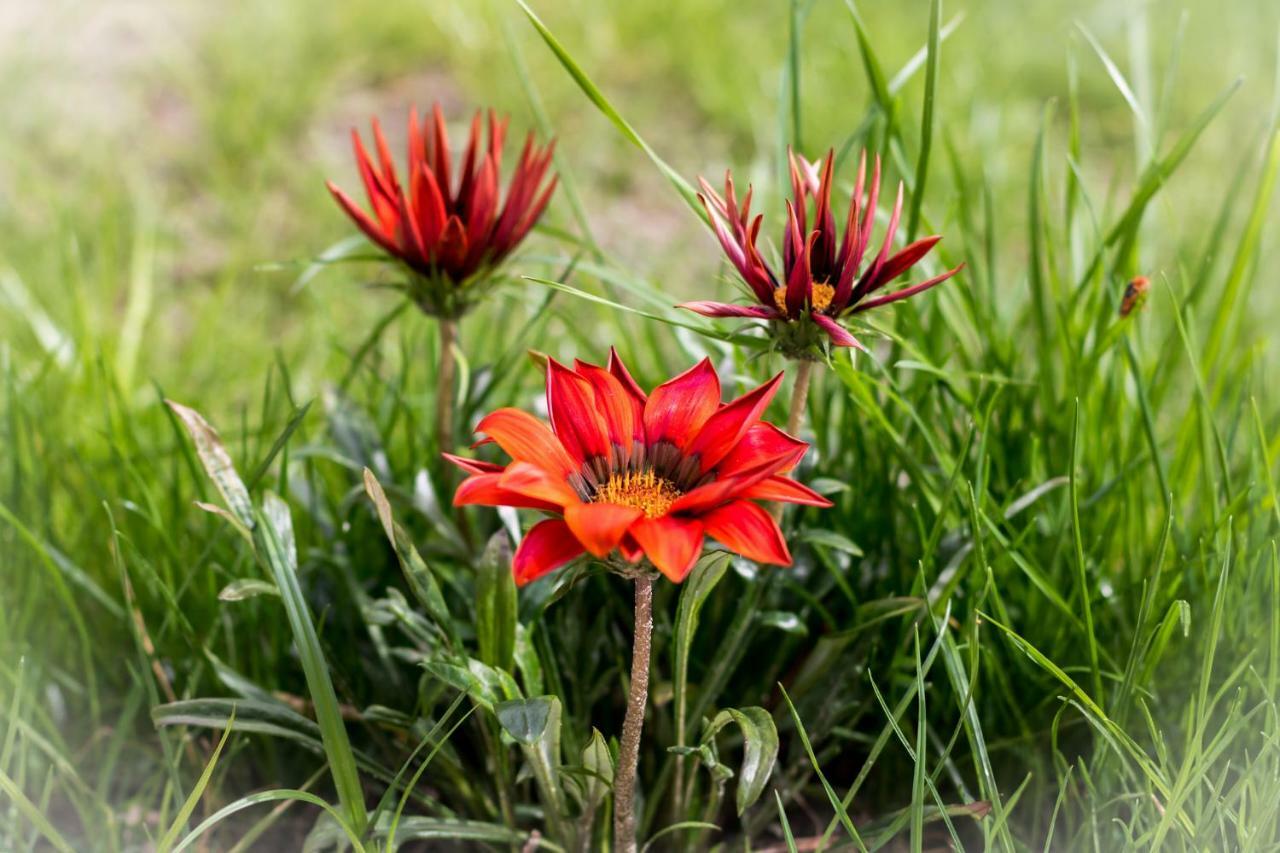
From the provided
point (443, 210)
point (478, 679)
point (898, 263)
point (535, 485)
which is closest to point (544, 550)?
point (535, 485)

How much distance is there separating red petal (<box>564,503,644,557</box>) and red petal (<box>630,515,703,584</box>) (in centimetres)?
1

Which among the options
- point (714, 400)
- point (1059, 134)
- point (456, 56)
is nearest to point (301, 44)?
point (456, 56)

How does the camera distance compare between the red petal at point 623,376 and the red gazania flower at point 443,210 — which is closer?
the red petal at point 623,376

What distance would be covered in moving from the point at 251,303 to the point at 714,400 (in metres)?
1.74

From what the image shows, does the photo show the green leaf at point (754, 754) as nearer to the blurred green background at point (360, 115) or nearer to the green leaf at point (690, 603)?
the green leaf at point (690, 603)

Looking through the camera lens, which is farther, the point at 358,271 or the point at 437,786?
the point at 358,271

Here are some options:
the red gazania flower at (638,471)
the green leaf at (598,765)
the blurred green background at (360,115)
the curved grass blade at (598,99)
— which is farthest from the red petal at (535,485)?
the blurred green background at (360,115)

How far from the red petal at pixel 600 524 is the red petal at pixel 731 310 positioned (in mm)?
201

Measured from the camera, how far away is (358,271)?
253 centimetres

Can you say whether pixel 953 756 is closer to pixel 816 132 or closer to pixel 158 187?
pixel 816 132

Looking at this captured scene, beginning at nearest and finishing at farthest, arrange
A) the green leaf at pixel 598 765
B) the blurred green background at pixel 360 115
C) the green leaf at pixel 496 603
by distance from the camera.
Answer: the green leaf at pixel 598 765 < the green leaf at pixel 496 603 < the blurred green background at pixel 360 115

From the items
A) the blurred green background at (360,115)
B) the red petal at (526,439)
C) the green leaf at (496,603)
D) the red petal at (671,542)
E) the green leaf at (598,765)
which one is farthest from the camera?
the blurred green background at (360,115)

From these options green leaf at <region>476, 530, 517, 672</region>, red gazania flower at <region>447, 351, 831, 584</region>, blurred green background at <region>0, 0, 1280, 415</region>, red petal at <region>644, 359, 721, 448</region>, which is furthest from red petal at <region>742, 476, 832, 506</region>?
blurred green background at <region>0, 0, 1280, 415</region>

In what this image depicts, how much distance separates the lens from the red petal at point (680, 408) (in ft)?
3.08
